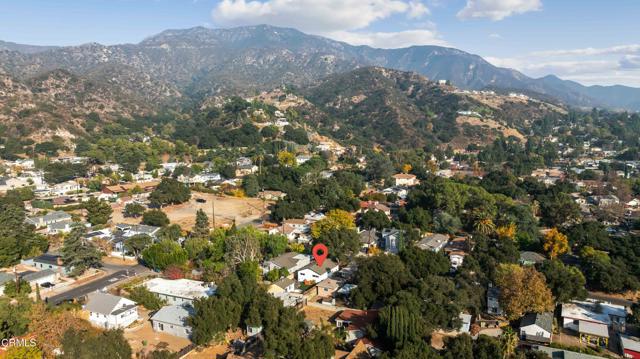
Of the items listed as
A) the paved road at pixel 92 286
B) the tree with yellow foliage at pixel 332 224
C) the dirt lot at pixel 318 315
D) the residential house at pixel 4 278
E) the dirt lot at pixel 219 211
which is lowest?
the dirt lot at pixel 219 211

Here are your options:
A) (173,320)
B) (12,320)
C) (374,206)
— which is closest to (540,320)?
(173,320)

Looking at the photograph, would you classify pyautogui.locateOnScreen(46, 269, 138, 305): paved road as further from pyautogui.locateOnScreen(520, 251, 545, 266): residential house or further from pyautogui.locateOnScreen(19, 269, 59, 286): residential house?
pyautogui.locateOnScreen(520, 251, 545, 266): residential house

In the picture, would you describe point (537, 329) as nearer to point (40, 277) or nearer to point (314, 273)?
point (314, 273)

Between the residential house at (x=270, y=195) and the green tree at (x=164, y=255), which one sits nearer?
the green tree at (x=164, y=255)

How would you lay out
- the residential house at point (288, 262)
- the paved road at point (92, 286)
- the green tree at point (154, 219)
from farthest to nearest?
the green tree at point (154, 219) < the residential house at point (288, 262) < the paved road at point (92, 286)

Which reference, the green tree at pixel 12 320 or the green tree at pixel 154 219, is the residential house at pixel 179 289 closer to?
the green tree at pixel 12 320

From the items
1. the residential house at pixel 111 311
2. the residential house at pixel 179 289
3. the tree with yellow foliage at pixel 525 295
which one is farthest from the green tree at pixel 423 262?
the residential house at pixel 111 311
